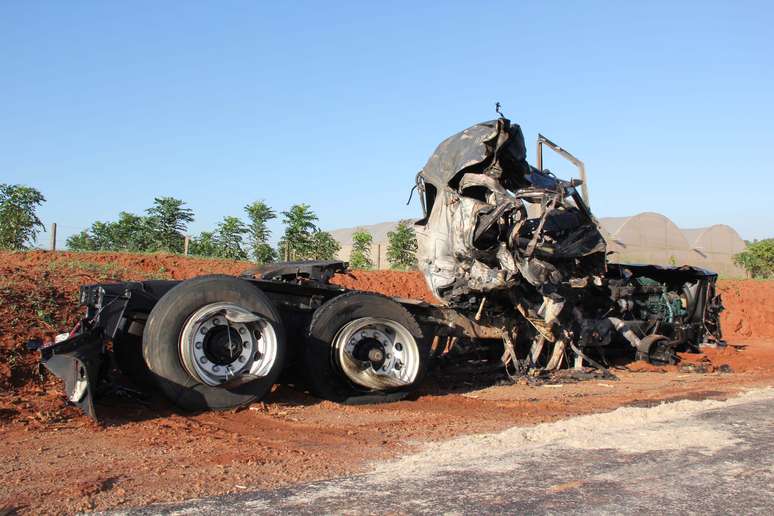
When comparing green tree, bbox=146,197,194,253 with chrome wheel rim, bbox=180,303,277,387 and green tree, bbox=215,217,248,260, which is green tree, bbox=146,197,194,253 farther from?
chrome wheel rim, bbox=180,303,277,387

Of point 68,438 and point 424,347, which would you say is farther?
point 424,347

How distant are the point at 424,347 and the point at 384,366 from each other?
55cm

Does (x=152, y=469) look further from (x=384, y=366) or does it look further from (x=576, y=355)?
(x=576, y=355)

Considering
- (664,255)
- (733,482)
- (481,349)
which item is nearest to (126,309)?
(481,349)

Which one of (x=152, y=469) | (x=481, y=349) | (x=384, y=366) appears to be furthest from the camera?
(x=481, y=349)

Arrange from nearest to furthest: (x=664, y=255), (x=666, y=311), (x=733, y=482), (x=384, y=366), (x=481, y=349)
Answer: (x=733, y=482)
(x=384, y=366)
(x=481, y=349)
(x=666, y=311)
(x=664, y=255)

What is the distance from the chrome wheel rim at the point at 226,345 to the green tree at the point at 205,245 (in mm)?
18035

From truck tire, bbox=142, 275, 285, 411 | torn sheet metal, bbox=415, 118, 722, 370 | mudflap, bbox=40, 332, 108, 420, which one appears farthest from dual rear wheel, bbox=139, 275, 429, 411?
torn sheet metal, bbox=415, 118, 722, 370

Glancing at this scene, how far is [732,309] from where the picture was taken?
22094mm

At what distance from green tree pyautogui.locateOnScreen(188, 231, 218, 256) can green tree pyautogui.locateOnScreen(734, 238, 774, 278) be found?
26311mm

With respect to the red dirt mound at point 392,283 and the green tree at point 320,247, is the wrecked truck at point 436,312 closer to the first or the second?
the red dirt mound at point 392,283

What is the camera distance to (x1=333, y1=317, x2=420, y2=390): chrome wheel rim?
24.6 feet

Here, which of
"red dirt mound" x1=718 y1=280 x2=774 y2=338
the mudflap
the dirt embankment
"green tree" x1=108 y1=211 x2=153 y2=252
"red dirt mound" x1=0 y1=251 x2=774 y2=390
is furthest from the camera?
"green tree" x1=108 y1=211 x2=153 y2=252

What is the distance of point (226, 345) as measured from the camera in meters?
6.73
